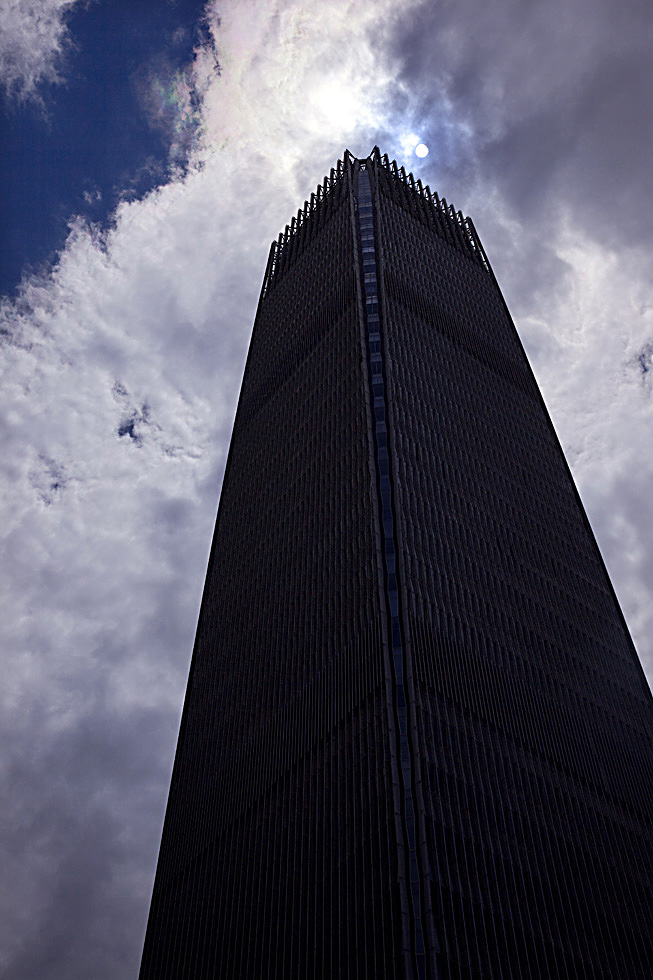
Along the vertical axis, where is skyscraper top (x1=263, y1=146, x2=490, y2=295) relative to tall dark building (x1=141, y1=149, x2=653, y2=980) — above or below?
above

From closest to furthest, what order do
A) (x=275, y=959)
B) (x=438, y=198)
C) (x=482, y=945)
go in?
(x=482, y=945) < (x=275, y=959) < (x=438, y=198)

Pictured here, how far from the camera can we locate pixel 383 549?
229 ft

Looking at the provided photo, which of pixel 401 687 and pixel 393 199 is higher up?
pixel 393 199

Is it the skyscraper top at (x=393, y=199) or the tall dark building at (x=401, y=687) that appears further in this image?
the skyscraper top at (x=393, y=199)

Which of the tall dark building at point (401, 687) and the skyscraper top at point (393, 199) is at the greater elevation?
the skyscraper top at point (393, 199)

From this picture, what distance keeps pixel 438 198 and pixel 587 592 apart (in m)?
65.2

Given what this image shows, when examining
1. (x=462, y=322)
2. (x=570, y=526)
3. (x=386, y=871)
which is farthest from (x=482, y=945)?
(x=462, y=322)

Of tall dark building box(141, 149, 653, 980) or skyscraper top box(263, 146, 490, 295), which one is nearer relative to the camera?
tall dark building box(141, 149, 653, 980)

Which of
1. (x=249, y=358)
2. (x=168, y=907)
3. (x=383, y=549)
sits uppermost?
(x=249, y=358)

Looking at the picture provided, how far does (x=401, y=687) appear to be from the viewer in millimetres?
61000

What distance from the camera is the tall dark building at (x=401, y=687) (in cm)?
5391

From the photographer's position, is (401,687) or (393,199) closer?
(401,687)

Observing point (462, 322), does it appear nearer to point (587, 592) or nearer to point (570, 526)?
point (570, 526)

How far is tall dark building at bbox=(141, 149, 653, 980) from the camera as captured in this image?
53.9 m
